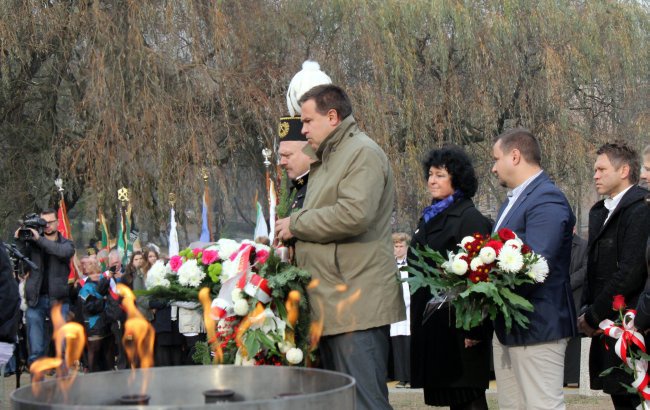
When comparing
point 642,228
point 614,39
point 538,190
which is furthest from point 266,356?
point 614,39

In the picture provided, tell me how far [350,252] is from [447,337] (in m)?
1.24

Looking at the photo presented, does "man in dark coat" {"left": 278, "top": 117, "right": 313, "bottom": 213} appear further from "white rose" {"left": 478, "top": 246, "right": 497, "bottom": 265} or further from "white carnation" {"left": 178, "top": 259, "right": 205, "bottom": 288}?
"white rose" {"left": 478, "top": 246, "right": 497, "bottom": 265}

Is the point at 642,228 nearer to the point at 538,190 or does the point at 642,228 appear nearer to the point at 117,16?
the point at 538,190

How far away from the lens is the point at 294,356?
212 inches

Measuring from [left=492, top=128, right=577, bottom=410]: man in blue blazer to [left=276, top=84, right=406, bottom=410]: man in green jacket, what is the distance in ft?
2.29

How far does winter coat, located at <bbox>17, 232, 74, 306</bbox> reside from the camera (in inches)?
505

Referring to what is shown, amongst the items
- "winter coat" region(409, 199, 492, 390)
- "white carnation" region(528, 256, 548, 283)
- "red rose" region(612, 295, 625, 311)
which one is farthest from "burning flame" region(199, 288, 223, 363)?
"red rose" region(612, 295, 625, 311)

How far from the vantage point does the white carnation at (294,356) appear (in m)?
5.36

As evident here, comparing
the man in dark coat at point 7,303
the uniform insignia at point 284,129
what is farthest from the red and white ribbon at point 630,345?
the man in dark coat at point 7,303

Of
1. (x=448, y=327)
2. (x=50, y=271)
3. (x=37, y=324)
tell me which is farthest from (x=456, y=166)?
(x=37, y=324)

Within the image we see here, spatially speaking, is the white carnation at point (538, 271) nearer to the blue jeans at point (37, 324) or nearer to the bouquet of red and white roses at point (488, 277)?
the bouquet of red and white roses at point (488, 277)

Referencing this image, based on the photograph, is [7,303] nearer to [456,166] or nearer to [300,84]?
[300,84]

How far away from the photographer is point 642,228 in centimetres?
589

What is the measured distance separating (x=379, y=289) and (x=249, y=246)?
849 mm
